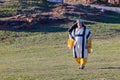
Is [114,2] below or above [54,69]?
below

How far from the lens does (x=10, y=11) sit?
38.1m

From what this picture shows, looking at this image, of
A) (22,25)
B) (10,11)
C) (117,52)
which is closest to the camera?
(117,52)

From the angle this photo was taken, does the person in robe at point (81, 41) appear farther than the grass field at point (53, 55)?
Yes

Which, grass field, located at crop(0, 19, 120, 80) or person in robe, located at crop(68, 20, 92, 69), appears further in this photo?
person in robe, located at crop(68, 20, 92, 69)

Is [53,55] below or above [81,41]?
below

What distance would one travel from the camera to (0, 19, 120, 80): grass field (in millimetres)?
16562

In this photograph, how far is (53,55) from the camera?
1008 inches

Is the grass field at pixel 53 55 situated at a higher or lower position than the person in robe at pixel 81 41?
lower

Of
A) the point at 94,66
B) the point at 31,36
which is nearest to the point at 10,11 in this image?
the point at 31,36

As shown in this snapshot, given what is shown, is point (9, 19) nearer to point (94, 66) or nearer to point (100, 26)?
point (100, 26)

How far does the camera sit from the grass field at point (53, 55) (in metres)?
16.6

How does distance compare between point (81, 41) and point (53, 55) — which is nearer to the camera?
point (81, 41)

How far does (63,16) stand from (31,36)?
6.39 m

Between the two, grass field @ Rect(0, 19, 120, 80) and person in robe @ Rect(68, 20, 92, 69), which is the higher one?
person in robe @ Rect(68, 20, 92, 69)
